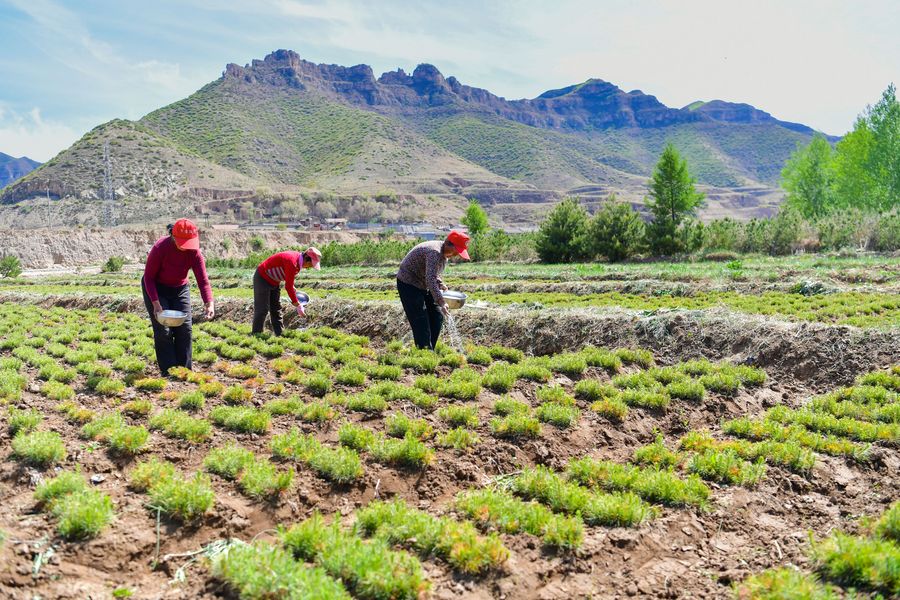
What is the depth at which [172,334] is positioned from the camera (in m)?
8.31

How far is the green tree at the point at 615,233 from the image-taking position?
36.4m

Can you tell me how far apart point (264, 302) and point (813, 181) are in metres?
59.6

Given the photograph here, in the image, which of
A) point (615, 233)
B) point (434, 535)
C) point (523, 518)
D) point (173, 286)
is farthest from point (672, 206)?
point (434, 535)

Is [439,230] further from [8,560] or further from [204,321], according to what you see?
[8,560]

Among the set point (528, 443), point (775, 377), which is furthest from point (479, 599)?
point (775, 377)

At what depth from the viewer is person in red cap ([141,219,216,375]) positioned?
7.85 meters

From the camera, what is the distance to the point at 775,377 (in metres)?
8.77

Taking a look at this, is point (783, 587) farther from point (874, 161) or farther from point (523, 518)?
point (874, 161)

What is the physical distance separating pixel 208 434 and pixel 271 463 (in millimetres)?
983

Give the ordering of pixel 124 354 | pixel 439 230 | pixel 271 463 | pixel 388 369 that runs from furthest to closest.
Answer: pixel 439 230
pixel 124 354
pixel 388 369
pixel 271 463

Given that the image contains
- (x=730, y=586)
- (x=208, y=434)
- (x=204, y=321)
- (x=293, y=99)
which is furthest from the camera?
(x=293, y=99)

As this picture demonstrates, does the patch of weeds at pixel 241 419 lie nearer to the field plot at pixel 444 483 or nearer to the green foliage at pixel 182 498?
the field plot at pixel 444 483

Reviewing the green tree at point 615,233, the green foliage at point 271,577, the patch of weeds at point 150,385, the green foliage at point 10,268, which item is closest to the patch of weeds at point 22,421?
the patch of weeds at point 150,385

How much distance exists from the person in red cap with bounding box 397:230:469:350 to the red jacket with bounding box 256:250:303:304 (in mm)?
2276
